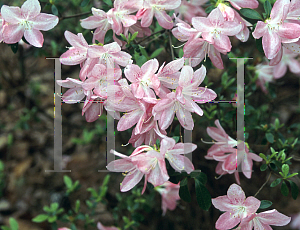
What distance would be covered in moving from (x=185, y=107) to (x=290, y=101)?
67.8 inches

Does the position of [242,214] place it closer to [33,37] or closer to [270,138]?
[270,138]

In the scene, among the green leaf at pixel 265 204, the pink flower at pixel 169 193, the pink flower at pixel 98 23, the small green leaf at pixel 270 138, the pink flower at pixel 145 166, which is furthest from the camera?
the pink flower at pixel 169 193

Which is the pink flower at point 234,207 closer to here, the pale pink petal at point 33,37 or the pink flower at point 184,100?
the pink flower at point 184,100

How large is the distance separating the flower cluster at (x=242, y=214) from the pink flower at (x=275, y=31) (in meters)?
0.47

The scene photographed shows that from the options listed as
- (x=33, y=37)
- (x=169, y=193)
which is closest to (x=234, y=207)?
(x=169, y=193)

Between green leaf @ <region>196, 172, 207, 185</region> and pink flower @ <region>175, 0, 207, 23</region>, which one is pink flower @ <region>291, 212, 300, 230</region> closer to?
green leaf @ <region>196, 172, 207, 185</region>

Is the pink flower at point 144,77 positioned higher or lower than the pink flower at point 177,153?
higher

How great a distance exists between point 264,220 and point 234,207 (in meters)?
0.10

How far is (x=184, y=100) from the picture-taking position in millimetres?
926

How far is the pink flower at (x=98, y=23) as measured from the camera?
1.10 metres

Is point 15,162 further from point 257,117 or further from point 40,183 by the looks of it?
point 257,117

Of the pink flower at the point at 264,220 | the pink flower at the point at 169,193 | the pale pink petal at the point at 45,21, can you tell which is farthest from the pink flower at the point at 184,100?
the pink flower at the point at 169,193

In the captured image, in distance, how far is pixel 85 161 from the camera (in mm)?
2605

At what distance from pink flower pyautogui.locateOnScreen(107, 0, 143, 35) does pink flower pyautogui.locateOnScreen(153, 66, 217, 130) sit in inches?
12.0
